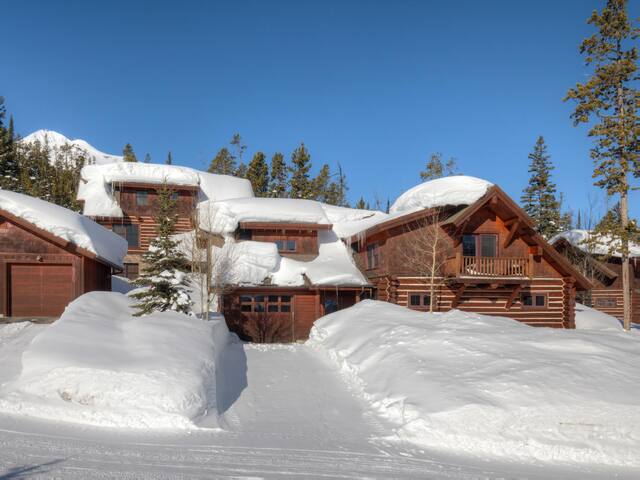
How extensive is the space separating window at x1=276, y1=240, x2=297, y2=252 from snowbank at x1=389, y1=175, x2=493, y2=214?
6.23 m

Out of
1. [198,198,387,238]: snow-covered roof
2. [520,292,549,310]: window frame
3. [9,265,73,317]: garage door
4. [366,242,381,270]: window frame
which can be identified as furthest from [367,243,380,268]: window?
[9,265,73,317]: garage door

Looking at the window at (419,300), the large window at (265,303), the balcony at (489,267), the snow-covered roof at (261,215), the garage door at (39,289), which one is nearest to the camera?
Answer: the garage door at (39,289)

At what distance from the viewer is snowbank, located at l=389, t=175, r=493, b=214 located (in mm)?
20484

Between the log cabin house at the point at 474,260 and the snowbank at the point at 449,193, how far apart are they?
0.15ft

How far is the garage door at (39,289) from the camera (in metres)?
16.4

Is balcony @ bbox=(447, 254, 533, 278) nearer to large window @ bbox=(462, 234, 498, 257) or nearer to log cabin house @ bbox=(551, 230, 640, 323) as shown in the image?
large window @ bbox=(462, 234, 498, 257)

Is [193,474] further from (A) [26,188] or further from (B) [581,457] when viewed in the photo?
(A) [26,188]

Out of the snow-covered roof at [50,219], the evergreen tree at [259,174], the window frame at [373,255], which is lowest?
the window frame at [373,255]

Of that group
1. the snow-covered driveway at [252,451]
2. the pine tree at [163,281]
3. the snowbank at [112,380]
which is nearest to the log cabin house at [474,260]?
the pine tree at [163,281]

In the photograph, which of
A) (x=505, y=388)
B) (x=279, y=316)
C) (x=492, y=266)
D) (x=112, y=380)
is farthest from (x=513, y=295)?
(x=112, y=380)

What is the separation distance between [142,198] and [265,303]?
557 inches

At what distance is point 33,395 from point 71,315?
327 cm

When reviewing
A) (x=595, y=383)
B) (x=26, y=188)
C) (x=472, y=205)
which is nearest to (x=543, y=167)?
(x=472, y=205)

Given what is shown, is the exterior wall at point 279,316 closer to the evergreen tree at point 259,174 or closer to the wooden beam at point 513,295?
the wooden beam at point 513,295
